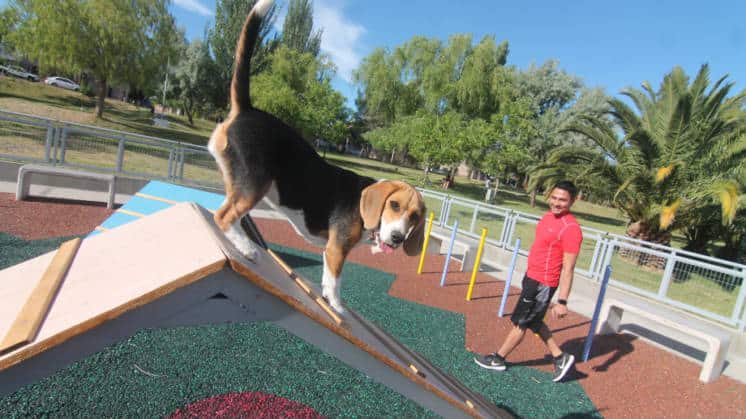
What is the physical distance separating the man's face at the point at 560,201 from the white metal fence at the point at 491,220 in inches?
199

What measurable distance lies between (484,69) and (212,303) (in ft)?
118

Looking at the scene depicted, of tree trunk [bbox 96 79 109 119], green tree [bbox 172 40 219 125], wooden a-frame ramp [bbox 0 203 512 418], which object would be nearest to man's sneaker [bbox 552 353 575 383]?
wooden a-frame ramp [bbox 0 203 512 418]

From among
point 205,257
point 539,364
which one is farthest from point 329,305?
point 539,364

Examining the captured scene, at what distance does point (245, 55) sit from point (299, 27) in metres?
45.8

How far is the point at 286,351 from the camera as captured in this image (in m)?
4.43

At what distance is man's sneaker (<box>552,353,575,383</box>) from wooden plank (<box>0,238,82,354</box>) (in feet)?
17.0

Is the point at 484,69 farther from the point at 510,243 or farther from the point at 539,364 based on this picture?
the point at 539,364

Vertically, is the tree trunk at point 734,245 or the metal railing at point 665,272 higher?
the tree trunk at point 734,245

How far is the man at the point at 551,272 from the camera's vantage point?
13.9 ft

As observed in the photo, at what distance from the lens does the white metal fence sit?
7984 mm

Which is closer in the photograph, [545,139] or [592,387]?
[592,387]

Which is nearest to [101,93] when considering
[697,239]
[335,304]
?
[335,304]

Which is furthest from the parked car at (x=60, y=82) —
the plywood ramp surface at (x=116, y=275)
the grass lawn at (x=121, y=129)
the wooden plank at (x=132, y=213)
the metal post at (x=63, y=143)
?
the plywood ramp surface at (x=116, y=275)

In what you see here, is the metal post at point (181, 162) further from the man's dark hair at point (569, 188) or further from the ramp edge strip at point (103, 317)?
the ramp edge strip at point (103, 317)
